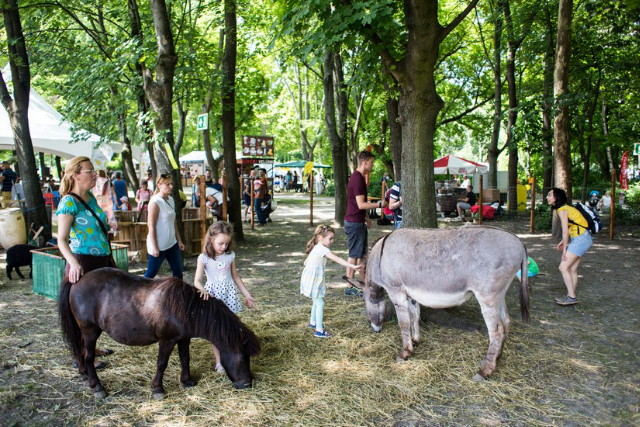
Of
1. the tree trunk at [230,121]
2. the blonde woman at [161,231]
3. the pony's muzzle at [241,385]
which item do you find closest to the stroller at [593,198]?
the tree trunk at [230,121]

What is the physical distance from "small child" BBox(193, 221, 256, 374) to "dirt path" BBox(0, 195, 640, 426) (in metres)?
0.64

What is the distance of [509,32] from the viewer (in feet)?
50.0

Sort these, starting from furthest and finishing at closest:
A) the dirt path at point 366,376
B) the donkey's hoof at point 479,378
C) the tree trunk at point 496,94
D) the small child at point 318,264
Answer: the tree trunk at point 496,94 < the small child at point 318,264 < the donkey's hoof at point 479,378 < the dirt path at point 366,376

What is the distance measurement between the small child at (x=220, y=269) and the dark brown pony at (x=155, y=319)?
1.15 ft

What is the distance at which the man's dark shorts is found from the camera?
641cm

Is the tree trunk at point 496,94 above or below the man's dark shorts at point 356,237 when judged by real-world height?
above

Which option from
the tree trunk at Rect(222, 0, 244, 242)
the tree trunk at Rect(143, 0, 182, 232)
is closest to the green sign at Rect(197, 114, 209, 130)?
the tree trunk at Rect(143, 0, 182, 232)

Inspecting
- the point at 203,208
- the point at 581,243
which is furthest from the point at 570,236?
the point at 203,208

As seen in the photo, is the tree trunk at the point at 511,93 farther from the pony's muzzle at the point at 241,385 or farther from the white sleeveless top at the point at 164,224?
the pony's muzzle at the point at 241,385

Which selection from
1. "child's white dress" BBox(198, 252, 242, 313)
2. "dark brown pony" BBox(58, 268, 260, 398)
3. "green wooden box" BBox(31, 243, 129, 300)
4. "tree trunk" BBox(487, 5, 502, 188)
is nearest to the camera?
"dark brown pony" BBox(58, 268, 260, 398)

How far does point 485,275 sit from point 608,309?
3.15 meters

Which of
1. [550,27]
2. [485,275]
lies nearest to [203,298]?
[485,275]

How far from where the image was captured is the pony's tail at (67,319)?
12.7 ft

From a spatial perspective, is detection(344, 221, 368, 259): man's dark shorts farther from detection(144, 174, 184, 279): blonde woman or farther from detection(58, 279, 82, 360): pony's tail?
detection(58, 279, 82, 360): pony's tail
